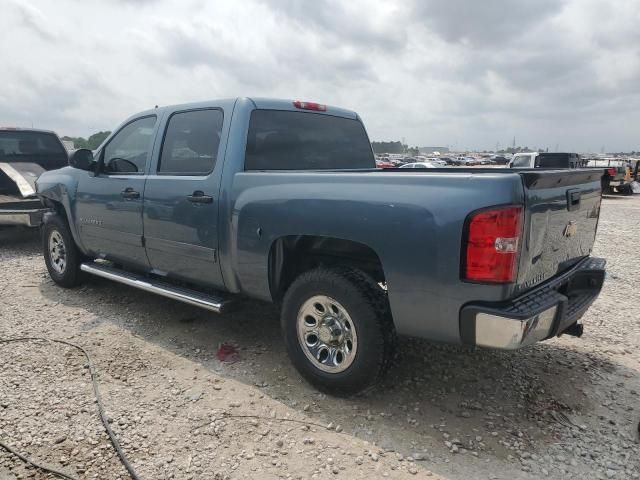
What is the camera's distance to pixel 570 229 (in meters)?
3.07

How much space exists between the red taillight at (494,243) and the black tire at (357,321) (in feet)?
2.31

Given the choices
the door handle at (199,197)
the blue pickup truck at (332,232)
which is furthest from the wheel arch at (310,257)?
the door handle at (199,197)

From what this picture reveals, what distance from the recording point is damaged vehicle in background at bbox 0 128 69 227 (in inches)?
307

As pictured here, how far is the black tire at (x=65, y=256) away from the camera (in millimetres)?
5422

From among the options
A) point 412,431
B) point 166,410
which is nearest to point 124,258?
point 166,410

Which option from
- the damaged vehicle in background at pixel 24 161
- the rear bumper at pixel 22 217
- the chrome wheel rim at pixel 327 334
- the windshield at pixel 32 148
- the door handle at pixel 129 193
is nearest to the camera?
the chrome wheel rim at pixel 327 334

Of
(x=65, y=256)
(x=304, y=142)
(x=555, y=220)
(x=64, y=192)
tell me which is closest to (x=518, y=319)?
(x=555, y=220)

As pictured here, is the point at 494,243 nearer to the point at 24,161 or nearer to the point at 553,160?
the point at 24,161

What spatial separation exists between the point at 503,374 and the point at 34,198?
7.66m

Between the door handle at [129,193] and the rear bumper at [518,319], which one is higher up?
the door handle at [129,193]

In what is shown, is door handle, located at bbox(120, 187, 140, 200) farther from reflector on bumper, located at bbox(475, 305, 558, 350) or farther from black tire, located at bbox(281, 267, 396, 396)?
reflector on bumper, located at bbox(475, 305, 558, 350)

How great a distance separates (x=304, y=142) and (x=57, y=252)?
3497mm

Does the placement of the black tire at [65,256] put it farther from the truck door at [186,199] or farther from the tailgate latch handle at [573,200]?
the tailgate latch handle at [573,200]

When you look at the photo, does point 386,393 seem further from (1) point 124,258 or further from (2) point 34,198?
(2) point 34,198
